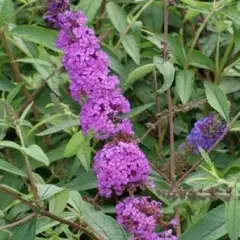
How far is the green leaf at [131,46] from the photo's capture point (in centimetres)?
206

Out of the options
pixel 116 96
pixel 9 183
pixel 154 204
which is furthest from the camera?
pixel 9 183

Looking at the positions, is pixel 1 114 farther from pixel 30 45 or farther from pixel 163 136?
pixel 163 136

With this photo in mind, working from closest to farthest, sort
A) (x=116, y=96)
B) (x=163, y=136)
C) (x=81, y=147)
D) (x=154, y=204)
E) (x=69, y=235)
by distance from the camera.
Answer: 1. (x=154, y=204)
2. (x=116, y=96)
3. (x=69, y=235)
4. (x=81, y=147)
5. (x=163, y=136)

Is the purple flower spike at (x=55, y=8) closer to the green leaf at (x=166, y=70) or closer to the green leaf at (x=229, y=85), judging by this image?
the green leaf at (x=166, y=70)

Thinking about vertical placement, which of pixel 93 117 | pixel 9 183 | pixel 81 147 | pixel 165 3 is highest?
pixel 165 3

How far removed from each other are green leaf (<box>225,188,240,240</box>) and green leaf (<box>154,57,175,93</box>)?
0.46m

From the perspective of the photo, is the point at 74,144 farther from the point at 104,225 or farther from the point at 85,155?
the point at 104,225

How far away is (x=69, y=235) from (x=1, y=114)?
40 centimetres

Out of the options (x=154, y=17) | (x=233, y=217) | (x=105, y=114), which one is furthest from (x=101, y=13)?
(x=233, y=217)

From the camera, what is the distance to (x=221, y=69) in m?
2.21

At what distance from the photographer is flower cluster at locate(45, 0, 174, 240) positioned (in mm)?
1478

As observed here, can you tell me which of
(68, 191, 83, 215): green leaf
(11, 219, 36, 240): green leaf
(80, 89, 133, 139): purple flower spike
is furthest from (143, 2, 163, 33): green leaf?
(11, 219, 36, 240): green leaf

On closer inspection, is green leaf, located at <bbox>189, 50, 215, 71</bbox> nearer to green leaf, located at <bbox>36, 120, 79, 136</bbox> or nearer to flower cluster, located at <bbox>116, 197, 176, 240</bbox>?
green leaf, located at <bbox>36, 120, 79, 136</bbox>

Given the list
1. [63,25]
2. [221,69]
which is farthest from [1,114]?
→ [221,69]
